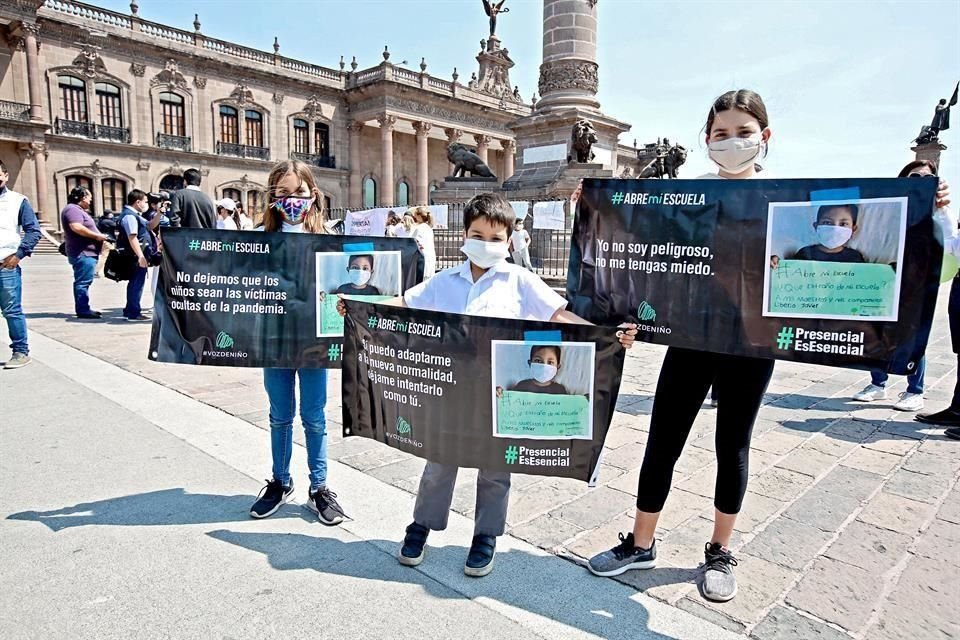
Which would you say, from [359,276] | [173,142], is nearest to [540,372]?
[359,276]

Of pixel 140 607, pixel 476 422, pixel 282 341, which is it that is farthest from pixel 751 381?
pixel 140 607

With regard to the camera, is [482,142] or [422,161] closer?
[422,161]

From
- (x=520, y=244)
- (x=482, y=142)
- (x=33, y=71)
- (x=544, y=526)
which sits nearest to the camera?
(x=544, y=526)

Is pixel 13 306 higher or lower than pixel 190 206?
lower

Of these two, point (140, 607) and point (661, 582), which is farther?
point (661, 582)

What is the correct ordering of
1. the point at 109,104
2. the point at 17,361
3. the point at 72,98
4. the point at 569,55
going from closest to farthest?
1. the point at 17,361
2. the point at 569,55
3. the point at 72,98
4. the point at 109,104

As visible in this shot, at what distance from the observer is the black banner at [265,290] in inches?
135

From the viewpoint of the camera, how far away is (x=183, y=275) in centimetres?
353

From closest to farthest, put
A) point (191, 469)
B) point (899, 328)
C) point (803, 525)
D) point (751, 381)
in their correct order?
point (899, 328), point (751, 381), point (803, 525), point (191, 469)

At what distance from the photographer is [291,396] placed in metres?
3.57

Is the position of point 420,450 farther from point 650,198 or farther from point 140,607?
point 650,198

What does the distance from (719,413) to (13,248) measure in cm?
714

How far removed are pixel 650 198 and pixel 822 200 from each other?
2.23ft

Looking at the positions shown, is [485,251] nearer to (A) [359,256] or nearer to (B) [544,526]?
(A) [359,256]
